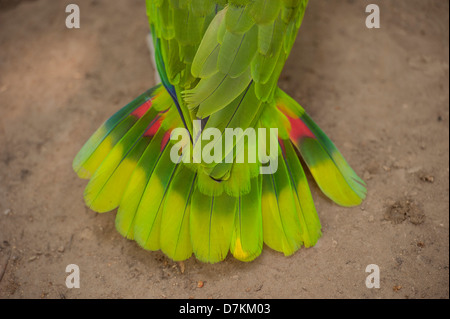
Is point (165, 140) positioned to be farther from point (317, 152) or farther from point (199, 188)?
point (317, 152)

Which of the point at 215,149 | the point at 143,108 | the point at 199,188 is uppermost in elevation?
the point at 143,108

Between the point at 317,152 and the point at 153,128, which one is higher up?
the point at 153,128

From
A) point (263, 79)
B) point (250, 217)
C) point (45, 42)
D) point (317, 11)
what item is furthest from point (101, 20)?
point (250, 217)

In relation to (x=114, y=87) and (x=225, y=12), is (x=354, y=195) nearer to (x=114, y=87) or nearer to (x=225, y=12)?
(x=225, y=12)

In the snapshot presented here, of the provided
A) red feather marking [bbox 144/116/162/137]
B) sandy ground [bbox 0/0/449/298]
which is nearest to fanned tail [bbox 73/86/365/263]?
red feather marking [bbox 144/116/162/137]

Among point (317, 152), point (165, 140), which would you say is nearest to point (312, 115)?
→ point (317, 152)

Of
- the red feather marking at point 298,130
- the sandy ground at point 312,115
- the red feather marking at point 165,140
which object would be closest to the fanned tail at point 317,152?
the red feather marking at point 298,130

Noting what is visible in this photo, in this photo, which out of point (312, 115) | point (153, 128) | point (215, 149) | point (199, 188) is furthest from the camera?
point (312, 115)

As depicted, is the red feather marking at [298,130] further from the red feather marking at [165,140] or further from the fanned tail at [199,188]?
the red feather marking at [165,140]
